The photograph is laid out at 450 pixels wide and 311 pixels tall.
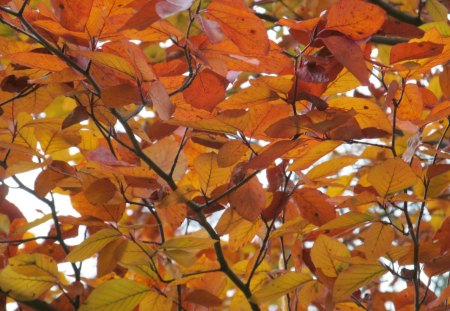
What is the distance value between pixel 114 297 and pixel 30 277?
14cm

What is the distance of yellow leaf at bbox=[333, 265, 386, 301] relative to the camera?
765mm

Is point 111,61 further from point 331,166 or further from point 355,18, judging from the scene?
point 331,166

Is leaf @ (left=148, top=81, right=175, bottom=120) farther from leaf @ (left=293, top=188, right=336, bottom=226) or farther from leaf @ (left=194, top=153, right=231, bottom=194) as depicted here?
leaf @ (left=293, top=188, right=336, bottom=226)

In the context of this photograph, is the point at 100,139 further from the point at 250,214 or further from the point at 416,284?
the point at 416,284

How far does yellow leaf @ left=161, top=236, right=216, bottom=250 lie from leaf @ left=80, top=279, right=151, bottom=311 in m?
0.08

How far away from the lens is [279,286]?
2.52 feet

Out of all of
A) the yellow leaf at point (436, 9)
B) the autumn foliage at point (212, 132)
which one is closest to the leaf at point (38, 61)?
the autumn foliage at point (212, 132)

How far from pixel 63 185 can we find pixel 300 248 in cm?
36

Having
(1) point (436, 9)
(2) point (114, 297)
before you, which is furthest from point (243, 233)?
(1) point (436, 9)

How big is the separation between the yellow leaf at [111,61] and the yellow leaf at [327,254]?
0.34 meters

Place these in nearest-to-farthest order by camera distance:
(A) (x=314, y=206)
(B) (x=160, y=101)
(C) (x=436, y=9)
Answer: (B) (x=160, y=101) → (A) (x=314, y=206) → (C) (x=436, y=9)

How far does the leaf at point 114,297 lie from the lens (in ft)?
2.47

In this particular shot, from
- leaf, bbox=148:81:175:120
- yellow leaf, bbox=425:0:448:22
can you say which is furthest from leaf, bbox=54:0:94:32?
yellow leaf, bbox=425:0:448:22

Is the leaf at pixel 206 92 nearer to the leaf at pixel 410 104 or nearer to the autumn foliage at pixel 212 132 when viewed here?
Answer: the autumn foliage at pixel 212 132
